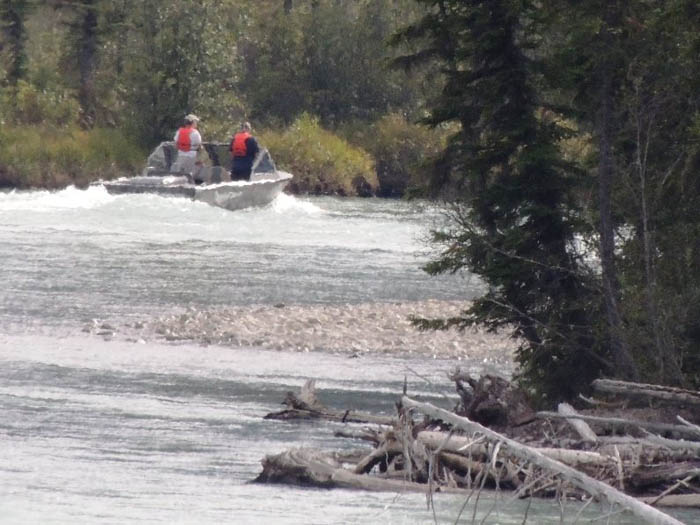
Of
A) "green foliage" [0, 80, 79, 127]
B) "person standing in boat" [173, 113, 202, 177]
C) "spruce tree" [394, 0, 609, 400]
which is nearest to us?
"spruce tree" [394, 0, 609, 400]

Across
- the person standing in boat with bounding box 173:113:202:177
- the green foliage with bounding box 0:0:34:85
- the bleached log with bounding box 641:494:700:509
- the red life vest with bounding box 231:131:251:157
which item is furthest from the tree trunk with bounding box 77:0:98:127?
the bleached log with bounding box 641:494:700:509

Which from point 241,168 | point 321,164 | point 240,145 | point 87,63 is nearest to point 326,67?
point 87,63

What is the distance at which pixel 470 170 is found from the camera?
16312 mm

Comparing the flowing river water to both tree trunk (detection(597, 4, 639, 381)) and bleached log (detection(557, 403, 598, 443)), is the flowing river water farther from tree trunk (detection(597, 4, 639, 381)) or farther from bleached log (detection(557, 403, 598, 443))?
tree trunk (detection(597, 4, 639, 381))

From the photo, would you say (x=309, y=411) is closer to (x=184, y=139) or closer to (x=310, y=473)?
(x=310, y=473)

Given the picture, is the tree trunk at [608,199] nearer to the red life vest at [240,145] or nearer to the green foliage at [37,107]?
the red life vest at [240,145]

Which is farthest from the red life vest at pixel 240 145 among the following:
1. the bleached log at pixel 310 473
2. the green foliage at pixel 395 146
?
the bleached log at pixel 310 473

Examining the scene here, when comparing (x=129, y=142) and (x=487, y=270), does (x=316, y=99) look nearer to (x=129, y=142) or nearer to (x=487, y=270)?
(x=129, y=142)

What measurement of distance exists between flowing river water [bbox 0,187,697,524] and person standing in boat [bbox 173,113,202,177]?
2.56 feet

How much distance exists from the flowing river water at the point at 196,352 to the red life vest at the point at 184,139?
1355mm

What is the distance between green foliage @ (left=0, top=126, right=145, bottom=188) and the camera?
49281 mm

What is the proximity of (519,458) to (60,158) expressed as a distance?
4078cm

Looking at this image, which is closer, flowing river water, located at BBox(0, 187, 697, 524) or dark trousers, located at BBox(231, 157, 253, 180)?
flowing river water, located at BBox(0, 187, 697, 524)

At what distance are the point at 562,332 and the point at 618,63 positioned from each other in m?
2.35
